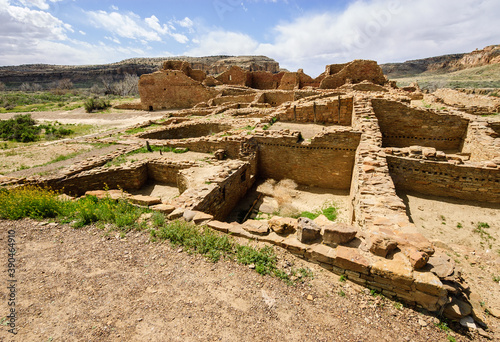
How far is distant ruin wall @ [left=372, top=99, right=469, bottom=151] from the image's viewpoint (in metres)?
9.40

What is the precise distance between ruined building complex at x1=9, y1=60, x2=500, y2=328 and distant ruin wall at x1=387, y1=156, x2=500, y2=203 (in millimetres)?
22

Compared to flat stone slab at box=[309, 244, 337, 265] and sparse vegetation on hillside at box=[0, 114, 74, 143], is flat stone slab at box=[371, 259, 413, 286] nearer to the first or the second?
flat stone slab at box=[309, 244, 337, 265]

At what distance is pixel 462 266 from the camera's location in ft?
14.3

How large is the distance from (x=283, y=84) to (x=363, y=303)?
81.6ft

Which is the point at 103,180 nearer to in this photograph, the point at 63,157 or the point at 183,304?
the point at 63,157

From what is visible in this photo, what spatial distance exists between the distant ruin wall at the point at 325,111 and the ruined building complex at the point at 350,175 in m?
0.05

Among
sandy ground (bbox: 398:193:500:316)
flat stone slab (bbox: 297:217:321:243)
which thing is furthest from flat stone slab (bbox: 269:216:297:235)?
sandy ground (bbox: 398:193:500:316)

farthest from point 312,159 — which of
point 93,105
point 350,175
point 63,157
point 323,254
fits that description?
point 93,105

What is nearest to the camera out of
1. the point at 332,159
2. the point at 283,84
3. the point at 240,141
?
the point at 332,159

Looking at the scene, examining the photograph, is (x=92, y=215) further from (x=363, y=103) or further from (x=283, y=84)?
(x=283, y=84)

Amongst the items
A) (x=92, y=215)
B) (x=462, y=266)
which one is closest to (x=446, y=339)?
(x=462, y=266)

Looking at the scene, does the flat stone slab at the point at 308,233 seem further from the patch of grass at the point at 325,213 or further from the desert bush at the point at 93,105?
the desert bush at the point at 93,105

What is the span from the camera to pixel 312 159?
935 cm

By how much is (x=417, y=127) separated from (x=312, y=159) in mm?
5050
